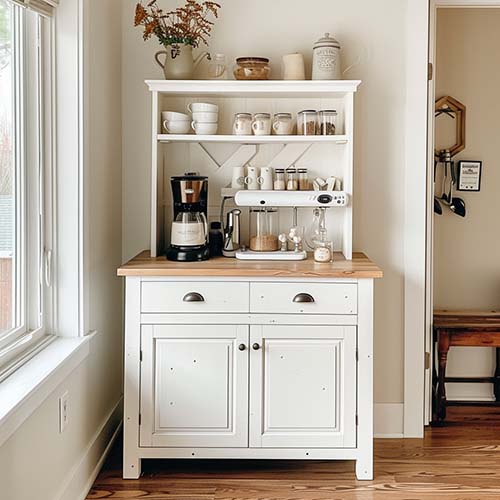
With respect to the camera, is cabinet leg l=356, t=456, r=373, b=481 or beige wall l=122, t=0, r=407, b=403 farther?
beige wall l=122, t=0, r=407, b=403

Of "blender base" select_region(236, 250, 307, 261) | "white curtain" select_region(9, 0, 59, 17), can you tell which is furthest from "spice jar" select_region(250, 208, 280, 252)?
"white curtain" select_region(9, 0, 59, 17)

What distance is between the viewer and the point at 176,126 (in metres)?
3.40

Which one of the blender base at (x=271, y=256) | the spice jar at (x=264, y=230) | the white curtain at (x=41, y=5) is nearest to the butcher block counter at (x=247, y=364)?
the blender base at (x=271, y=256)

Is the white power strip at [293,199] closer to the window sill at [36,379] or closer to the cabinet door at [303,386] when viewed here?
the cabinet door at [303,386]

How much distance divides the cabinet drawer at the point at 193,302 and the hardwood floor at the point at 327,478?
2.29 feet

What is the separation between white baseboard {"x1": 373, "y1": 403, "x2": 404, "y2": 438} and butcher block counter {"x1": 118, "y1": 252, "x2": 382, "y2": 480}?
574 mm

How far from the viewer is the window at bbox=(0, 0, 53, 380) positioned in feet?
8.20

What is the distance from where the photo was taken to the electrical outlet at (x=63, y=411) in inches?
103

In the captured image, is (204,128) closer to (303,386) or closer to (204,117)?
(204,117)

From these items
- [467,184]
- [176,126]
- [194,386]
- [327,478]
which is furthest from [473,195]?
[194,386]

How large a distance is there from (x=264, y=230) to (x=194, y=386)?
837 mm

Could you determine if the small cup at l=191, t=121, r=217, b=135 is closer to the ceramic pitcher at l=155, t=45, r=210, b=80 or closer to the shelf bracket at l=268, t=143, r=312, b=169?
the ceramic pitcher at l=155, t=45, r=210, b=80

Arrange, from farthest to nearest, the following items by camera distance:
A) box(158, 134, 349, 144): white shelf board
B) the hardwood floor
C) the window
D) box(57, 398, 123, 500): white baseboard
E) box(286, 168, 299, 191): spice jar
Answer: box(286, 168, 299, 191): spice jar, box(158, 134, 349, 144): white shelf board, the hardwood floor, box(57, 398, 123, 500): white baseboard, the window

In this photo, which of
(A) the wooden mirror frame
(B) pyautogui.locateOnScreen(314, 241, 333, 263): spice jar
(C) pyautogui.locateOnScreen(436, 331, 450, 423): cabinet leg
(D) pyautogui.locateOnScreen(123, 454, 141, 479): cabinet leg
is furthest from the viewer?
(A) the wooden mirror frame
